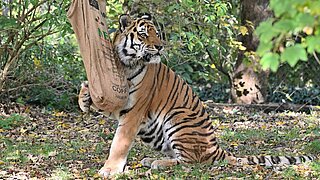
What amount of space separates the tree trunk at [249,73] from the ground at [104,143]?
0.80m

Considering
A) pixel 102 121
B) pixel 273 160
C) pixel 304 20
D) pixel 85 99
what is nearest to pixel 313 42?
pixel 304 20

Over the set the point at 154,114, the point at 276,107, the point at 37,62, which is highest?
the point at 37,62

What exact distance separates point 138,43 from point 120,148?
3.06ft

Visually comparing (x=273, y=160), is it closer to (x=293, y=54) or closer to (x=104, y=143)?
(x=104, y=143)

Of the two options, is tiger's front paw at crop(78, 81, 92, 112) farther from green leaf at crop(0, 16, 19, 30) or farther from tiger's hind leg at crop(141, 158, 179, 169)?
green leaf at crop(0, 16, 19, 30)

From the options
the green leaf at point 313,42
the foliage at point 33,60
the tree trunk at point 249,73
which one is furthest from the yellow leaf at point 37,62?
the green leaf at point 313,42

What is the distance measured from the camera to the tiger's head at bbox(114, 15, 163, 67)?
5.66 m

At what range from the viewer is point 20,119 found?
9.27m

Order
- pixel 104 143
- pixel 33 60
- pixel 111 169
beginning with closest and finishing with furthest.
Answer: pixel 111 169 → pixel 104 143 → pixel 33 60

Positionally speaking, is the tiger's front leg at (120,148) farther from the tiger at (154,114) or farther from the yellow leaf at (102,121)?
the yellow leaf at (102,121)

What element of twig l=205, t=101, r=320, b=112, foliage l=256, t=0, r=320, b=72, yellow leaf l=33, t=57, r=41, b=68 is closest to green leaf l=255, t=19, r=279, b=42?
foliage l=256, t=0, r=320, b=72

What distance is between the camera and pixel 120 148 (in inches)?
222

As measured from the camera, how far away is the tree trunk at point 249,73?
40.0ft

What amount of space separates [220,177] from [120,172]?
34.1 inches
